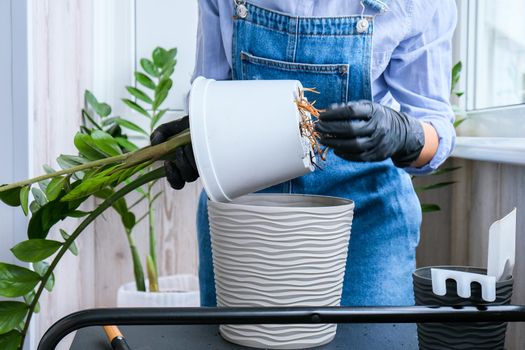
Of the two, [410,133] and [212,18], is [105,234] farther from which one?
[410,133]

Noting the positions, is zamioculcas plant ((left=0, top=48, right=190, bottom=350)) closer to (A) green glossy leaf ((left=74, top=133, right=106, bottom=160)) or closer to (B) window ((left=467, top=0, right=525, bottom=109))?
(A) green glossy leaf ((left=74, top=133, right=106, bottom=160))

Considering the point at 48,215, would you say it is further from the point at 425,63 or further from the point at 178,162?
the point at 425,63

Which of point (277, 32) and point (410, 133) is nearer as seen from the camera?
point (410, 133)

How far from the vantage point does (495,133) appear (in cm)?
161

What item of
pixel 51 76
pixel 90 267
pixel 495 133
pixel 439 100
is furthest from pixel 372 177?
pixel 90 267

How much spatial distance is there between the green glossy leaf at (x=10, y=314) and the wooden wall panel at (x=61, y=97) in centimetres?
48

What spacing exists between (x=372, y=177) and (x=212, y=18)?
1.20 feet

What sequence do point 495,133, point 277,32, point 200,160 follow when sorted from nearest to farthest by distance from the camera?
1. point 200,160
2. point 277,32
3. point 495,133

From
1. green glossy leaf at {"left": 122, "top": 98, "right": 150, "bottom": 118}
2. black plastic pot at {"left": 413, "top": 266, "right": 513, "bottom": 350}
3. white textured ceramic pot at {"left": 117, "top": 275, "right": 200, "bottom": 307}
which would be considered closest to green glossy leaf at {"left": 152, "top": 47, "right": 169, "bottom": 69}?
green glossy leaf at {"left": 122, "top": 98, "right": 150, "bottom": 118}

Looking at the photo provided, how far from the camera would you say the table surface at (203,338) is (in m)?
0.78

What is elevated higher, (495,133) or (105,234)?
(495,133)

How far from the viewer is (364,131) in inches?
30.4

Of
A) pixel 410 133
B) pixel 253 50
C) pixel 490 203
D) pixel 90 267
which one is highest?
pixel 253 50

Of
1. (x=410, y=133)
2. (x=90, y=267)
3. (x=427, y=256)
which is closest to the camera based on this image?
(x=410, y=133)
